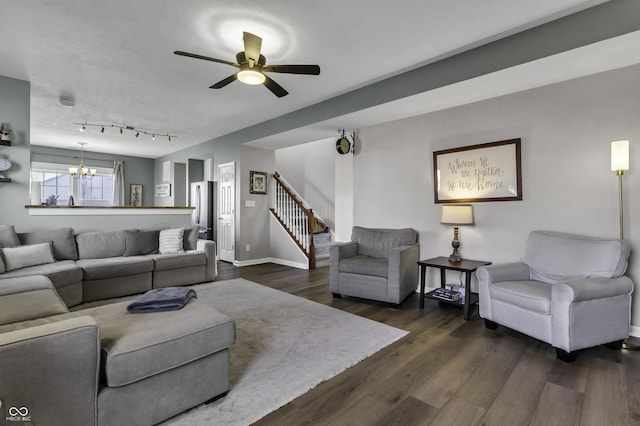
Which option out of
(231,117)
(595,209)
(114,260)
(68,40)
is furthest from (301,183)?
(595,209)

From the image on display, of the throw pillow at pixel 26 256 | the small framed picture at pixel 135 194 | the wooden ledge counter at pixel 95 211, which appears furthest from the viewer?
the small framed picture at pixel 135 194

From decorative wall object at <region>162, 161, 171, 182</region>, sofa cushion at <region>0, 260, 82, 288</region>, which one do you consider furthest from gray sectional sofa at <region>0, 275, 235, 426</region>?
decorative wall object at <region>162, 161, 171, 182</region>

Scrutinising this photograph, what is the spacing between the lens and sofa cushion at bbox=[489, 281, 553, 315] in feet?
7.71

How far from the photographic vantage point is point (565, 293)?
2195 millimetres

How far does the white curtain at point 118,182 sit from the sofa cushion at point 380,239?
7.55 meters

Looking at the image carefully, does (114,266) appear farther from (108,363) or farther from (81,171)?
(81,171)

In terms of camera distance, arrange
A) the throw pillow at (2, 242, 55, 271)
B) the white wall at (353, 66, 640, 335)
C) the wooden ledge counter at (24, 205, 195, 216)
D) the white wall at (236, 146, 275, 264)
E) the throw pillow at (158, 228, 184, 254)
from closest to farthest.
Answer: the white wall at (353, 66, 640, 335)
the throw pillow at (2, 242, 55, 271)
the wooden ledge counter at (24, 205, 195, 216)
the throw pillow at (158, 228, 184, 254)
the white wall at (236, 146, 275, 264)

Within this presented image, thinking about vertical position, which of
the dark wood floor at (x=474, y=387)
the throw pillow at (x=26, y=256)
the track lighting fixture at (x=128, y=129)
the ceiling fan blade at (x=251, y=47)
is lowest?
the dark wood floor at (x=474, y=387)

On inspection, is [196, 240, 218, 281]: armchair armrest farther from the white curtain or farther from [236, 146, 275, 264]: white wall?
the white curtain

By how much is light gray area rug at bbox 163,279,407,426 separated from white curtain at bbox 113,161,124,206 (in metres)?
6.47

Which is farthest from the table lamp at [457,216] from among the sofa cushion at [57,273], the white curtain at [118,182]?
the white curtain at [118,182]

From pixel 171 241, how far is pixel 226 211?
2012mm

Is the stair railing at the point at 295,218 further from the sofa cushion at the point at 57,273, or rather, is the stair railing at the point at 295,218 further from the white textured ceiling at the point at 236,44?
the sofa cushion at the point at 57,273

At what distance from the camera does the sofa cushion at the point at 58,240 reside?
363 cm
